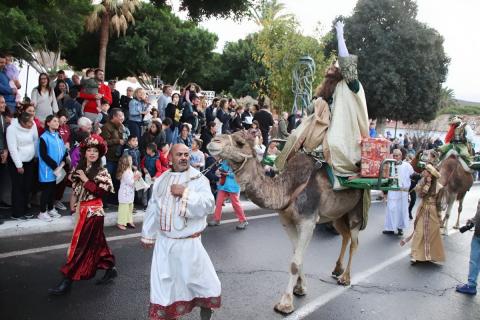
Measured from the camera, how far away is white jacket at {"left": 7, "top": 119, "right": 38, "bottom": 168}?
851 centimetres

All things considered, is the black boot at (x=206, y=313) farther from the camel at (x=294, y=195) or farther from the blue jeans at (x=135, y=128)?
the blue jeans at (x=135, y=128)

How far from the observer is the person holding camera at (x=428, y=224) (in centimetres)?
850

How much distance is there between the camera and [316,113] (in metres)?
6.32

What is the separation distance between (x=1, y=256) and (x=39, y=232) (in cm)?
144

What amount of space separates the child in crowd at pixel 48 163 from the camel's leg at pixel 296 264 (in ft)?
16.6

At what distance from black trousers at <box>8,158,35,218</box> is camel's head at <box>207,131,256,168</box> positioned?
5.34 meters

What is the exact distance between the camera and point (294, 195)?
19.4 ft

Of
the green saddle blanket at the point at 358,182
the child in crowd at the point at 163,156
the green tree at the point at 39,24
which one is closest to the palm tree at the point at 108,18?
the green tree at the point at 39,24

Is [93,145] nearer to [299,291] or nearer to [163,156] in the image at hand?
[299,291]

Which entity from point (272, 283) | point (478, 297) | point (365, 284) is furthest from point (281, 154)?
point (478, 297)

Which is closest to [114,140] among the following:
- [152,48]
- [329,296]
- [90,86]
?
[90,86]

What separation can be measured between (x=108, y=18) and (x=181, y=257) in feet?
108

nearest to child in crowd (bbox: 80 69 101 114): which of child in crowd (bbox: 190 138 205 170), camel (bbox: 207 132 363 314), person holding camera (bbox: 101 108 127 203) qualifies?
person holding camera (bbox: 101 108 127 203)

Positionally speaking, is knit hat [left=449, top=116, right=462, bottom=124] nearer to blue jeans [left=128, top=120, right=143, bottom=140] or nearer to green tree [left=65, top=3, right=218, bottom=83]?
blue jeans [left=128, top=120, right=143, bottom=140]
